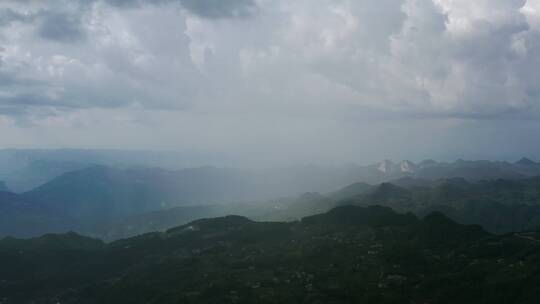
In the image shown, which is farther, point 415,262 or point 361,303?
point 415,262

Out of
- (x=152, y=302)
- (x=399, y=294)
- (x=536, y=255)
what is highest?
(x=536, y=255)

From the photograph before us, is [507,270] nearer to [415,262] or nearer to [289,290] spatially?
[415,262]

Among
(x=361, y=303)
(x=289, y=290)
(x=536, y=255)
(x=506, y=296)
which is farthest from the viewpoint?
(x=289, y=290)

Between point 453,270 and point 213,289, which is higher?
point 453,270

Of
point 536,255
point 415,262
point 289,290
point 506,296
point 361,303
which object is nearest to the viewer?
point 506,296

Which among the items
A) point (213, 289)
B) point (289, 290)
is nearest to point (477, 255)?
point (289, 290)

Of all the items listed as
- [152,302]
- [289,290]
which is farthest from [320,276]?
[152,302]

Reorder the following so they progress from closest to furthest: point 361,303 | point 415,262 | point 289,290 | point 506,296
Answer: point 506,296, point 361,303, point 289,290, point 415,262

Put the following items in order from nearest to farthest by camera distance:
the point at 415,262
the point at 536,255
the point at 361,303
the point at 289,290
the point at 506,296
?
the point at 506,296
the point at 361,303
the point at 536,255
the point at 289,290
the point at 415,262

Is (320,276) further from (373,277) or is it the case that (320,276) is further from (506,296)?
(506,296)
